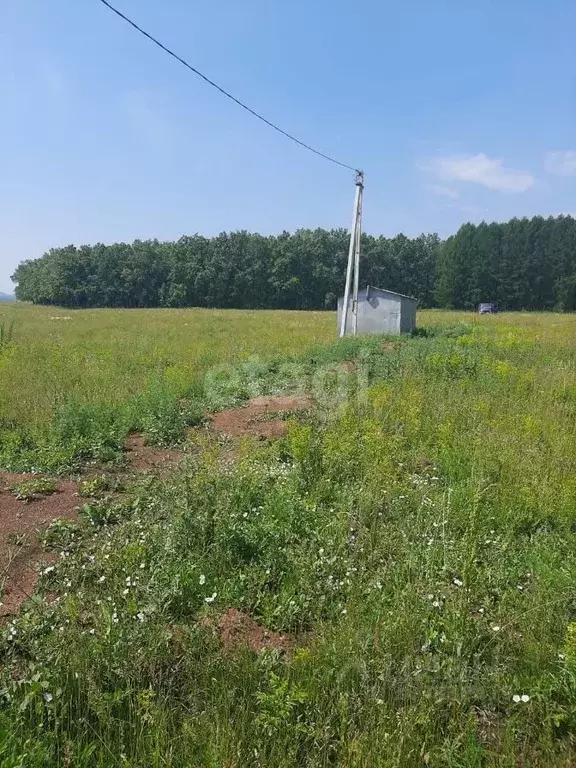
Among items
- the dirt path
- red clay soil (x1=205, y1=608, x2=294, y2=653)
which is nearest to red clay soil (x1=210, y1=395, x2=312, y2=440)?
the dirt path

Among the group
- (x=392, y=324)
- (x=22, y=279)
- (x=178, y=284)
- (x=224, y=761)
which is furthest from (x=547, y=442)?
(x=22, y=279)

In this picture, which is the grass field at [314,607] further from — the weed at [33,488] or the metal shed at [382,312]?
the metal shed at [382,312]

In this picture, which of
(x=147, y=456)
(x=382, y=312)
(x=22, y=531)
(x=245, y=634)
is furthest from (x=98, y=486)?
(x=382, y=312)

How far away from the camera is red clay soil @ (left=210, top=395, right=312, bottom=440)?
24.1ft

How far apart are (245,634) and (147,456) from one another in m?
3.55

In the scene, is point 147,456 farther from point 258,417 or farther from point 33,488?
point 258,417

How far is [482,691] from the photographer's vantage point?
2768mm

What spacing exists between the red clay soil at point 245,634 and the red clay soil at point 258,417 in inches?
147

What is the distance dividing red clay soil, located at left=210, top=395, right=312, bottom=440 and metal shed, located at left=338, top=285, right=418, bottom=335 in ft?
39.0

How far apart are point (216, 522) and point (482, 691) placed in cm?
224

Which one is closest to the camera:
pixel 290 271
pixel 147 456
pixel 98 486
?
pixel 98 486

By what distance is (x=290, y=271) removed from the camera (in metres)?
73.4

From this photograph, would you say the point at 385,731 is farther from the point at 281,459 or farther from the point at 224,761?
the point at 281,459

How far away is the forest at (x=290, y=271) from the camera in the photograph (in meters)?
71.9
